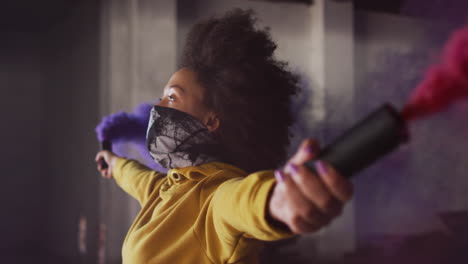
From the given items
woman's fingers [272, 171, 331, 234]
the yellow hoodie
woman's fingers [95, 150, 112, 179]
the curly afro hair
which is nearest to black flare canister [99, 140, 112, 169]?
woman's fingers [95, 150, 112, 179]

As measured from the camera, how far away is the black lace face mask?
444mm

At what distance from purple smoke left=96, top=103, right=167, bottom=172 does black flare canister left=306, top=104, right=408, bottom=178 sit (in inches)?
18.4

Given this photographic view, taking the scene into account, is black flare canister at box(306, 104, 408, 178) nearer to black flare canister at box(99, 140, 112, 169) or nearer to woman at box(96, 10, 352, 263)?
woman at box(96, 10, 352, 263)

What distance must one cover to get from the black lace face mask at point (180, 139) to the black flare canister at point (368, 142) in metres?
0.25

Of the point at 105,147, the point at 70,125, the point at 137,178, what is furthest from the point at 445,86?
the point at 70,125

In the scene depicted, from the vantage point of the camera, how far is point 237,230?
31cm

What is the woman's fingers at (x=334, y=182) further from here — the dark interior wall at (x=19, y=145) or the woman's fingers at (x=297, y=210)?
the dark interior wall at (x=19, y=145)

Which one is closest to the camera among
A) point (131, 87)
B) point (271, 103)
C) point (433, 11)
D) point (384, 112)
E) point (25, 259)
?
point (384, 112)

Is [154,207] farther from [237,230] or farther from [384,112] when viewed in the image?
[384,112]

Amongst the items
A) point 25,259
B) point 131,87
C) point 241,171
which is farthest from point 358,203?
point 25,259

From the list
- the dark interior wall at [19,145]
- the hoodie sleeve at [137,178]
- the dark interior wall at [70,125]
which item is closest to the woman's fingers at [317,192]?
the hoodie sleeve at [137,178]

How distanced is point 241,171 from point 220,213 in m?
0.12

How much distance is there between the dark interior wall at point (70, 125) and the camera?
1.10 metres

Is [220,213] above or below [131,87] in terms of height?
below
